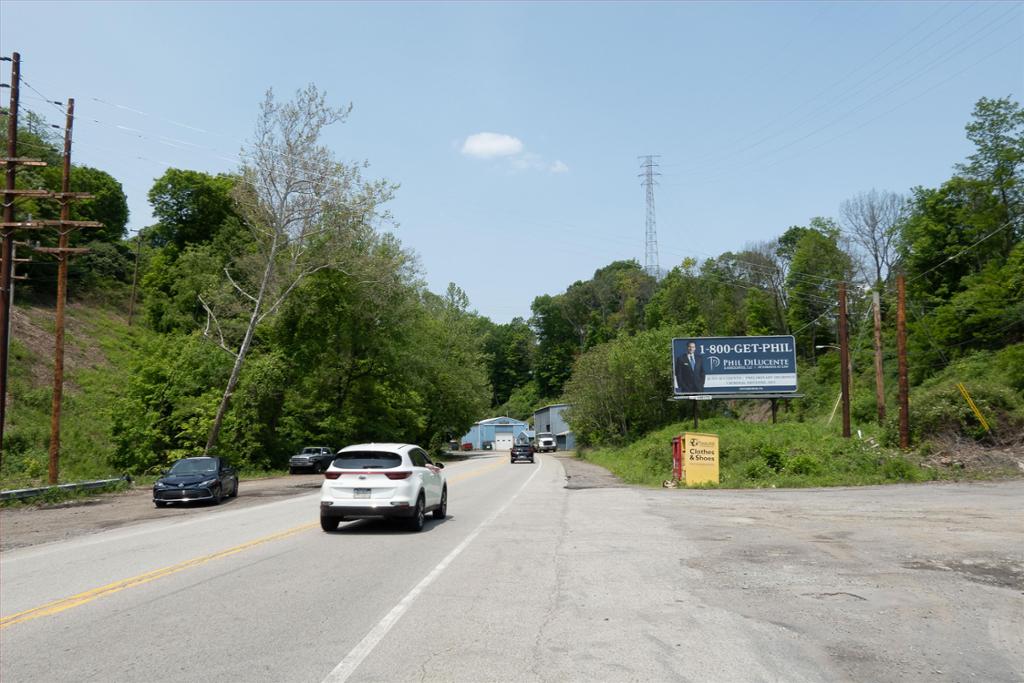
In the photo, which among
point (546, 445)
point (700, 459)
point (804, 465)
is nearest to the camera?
point (700, 459)

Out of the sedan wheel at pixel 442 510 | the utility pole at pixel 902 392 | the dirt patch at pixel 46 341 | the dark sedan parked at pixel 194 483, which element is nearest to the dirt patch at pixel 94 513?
the dark sedan parked at pixel 194 483

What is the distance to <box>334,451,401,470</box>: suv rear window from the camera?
14836 millimetres

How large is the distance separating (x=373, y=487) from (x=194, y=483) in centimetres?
1082

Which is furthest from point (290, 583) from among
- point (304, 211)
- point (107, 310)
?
point (107, 310)

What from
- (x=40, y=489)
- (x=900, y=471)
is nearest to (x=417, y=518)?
(x=40, y=489)

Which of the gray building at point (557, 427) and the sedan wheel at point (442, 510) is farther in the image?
the gray building at point (557, 427)

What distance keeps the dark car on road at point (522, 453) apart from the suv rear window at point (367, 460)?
45.5 m

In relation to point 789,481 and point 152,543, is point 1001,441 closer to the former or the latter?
point 789,481

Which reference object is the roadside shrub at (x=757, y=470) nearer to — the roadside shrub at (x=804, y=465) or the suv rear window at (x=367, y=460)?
the roadside shrub at (x=804, y=465)

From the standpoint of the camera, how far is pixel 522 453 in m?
60.6

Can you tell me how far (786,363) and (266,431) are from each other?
29950mm

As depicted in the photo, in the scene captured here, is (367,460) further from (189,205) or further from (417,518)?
(189,205)

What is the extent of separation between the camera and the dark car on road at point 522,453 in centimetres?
6028

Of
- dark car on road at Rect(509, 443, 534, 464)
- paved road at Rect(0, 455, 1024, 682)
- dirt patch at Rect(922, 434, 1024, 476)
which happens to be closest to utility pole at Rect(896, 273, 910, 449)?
dirt patch at Rect(922, 434, 1024, 476)
